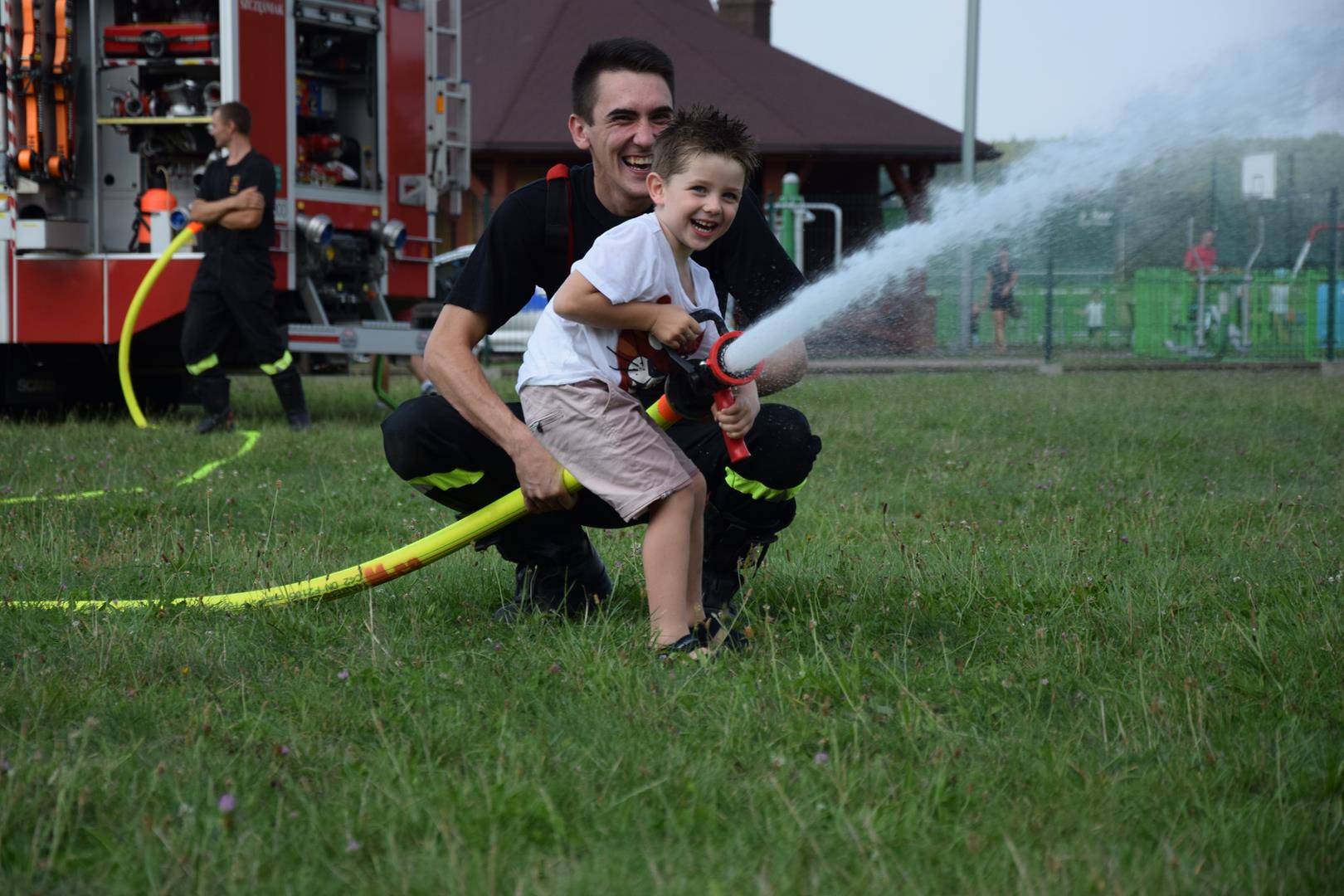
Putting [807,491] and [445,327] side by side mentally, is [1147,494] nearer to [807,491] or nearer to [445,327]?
[807,491]

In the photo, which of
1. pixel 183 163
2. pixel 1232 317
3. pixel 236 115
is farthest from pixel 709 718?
pixel 1232 317

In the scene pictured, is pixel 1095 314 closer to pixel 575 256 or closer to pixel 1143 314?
pixel 1143 314

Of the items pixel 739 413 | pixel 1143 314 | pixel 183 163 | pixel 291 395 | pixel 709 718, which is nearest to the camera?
pixel 709 718

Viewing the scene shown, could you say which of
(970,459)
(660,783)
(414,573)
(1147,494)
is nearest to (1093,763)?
(660,783)

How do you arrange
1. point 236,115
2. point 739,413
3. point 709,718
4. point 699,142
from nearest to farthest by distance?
point 709,718 < point 699,142 < point 739,413 < point 236,115

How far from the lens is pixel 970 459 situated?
803cm

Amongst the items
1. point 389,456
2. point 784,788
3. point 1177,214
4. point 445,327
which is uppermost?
point 1177,214

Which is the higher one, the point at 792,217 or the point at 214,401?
the point at 792,217

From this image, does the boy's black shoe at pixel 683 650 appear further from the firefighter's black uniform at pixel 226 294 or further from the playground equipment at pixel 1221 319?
the playground equipment at pixel 1221 319

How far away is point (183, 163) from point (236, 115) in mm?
1706

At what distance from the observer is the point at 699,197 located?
3.68 metres

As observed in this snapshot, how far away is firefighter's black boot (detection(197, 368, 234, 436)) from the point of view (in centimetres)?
967

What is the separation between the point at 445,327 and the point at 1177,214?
76.1ft

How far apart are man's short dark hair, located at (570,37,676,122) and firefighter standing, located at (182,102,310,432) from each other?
5895 mm
